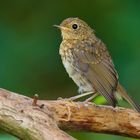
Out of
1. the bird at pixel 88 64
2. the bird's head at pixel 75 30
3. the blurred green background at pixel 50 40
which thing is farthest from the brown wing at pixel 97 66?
the blurred green background at pixel 50 40

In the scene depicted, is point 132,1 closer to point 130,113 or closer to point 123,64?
point 123,64

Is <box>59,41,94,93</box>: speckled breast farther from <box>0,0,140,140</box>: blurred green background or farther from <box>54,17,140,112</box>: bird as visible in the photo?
<box>0,0,140,140</box>: blurred green background

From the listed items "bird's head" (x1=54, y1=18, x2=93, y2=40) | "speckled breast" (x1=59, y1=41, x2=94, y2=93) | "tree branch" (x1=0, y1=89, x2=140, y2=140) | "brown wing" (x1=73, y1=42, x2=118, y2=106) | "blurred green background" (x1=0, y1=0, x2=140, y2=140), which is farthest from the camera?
"blurred green background" (x1=0, y1=0, x2=140, y2=140)

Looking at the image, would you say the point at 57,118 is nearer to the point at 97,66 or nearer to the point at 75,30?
the point at 97,66

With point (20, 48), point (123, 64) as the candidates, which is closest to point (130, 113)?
point (123, 64)

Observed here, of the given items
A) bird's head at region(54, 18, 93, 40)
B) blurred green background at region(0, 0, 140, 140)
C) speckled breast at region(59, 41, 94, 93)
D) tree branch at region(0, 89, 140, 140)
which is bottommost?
Answer: tree branch at region(0, 89, 140, 140)

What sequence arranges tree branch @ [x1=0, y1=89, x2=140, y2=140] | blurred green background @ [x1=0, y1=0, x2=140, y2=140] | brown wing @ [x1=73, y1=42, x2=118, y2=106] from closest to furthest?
tree branch @ [x1=0, y1=89, x2=140, y2=140], brown wing @ [x1=73, y1=42, x2=118, y2=106], blurred green background @ [x1=0, y1=0, x2=140, y2=140]

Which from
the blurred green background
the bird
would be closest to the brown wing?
the bird
